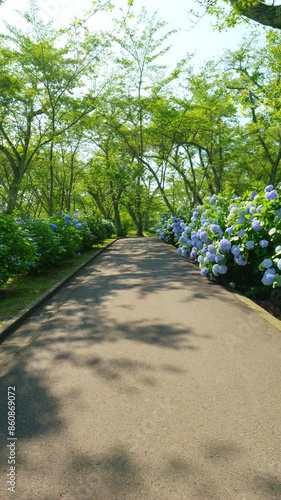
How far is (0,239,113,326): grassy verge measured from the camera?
5.36 metres

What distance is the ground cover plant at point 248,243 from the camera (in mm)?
4840

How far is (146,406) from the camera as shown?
270 cm

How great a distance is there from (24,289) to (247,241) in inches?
166

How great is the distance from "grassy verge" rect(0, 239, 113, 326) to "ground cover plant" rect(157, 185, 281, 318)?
321 centimetres

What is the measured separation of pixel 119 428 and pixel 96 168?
2366 cm

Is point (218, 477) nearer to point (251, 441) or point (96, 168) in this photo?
point (251, 441)

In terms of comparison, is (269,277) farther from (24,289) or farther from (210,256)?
(24,289)

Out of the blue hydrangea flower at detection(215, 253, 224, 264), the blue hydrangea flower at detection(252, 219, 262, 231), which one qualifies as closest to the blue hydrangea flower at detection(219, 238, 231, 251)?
the blue hydrangea flower at detection(215, 253, 224, 264)

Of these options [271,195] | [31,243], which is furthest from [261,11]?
[31,243]

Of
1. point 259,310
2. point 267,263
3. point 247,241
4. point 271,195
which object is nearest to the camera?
point 267,263

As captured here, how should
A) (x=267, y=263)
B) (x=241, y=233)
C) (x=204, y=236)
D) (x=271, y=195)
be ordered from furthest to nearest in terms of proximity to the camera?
(x=204, y=236)
(x=241, y=233)
(x=271, y=195)
(x=267, y=263)

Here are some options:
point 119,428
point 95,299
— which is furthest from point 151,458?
point 95,299

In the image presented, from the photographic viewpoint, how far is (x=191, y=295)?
6.45m

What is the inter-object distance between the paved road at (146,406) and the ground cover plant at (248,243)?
0.75m
